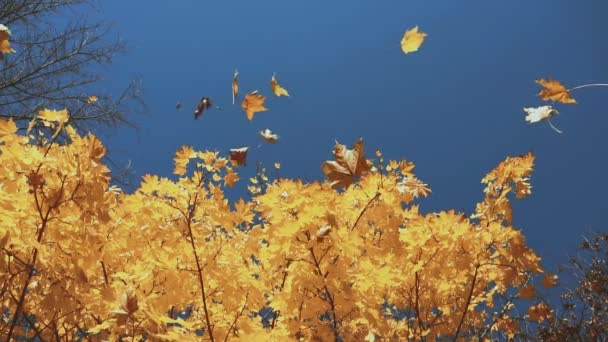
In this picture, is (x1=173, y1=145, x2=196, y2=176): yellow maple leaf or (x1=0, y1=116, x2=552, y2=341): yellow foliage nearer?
(x1=0, y1=116, x2=552, y2=341): yellow foliage

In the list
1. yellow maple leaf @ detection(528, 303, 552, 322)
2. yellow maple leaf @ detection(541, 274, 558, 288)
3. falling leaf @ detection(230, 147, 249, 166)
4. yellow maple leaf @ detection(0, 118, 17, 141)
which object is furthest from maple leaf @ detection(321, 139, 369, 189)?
yellow maple leaf @ detection(528, 303, 552, 322)

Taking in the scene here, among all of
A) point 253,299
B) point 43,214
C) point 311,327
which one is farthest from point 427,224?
point 43,214

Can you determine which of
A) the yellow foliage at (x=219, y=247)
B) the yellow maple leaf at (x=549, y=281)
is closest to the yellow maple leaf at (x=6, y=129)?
the yellow foliage at (x=219, y=247)

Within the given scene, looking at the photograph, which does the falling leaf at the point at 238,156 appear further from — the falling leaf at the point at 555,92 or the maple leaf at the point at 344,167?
the falling leaf at the point at 555,92

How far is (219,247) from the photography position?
2.26 m

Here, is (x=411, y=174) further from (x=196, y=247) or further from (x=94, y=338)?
(x=94, y=338)

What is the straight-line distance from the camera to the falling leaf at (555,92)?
1973 mm

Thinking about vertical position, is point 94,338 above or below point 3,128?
below

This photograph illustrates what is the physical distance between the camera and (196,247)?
7.20 ft

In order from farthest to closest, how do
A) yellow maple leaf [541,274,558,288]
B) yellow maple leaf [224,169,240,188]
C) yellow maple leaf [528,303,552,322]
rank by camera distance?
yellow maple leaf [528,303,552,322] < yellow maple leaf [541,274,558,288] < yellow maple leaf [224,169,240,188]

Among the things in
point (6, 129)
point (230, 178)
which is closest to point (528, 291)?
point (230, 178)

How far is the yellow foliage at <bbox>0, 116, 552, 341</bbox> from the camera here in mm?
1975

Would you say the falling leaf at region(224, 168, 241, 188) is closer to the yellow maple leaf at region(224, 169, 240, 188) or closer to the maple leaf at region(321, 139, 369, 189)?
the yellow maple leaf at region(224, 169, 240, 188)

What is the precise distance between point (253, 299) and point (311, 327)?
1.05ft
